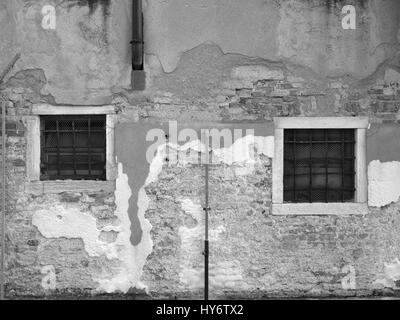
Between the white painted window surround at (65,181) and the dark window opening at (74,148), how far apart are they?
0.10 m

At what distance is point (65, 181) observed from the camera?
23.0 feet

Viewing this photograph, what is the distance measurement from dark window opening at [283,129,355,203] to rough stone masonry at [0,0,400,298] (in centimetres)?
24

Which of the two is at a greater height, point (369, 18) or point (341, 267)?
point (369, 18)

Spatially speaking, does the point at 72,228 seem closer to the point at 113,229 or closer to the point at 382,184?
the point at 113,229

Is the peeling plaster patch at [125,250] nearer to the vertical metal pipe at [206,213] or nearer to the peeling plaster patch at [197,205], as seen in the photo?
the peeling plaster patch at [197,205]

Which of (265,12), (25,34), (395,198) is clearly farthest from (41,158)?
(395,198)

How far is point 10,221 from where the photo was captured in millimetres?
6949

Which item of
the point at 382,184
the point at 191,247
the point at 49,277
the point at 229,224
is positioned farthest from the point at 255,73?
the point at 49,277

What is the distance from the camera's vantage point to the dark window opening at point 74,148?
707 cm

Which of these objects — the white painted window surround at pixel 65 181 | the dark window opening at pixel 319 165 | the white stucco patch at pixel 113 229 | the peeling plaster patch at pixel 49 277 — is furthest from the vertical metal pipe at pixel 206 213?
the peeling plaster patch at pixel 49 277

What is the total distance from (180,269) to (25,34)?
3.25m

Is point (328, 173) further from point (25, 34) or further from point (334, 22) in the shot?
point (25, 34)

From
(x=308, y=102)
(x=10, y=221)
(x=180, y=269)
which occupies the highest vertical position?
(x=308, y=102)

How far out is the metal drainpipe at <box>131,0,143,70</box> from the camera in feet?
22.5
